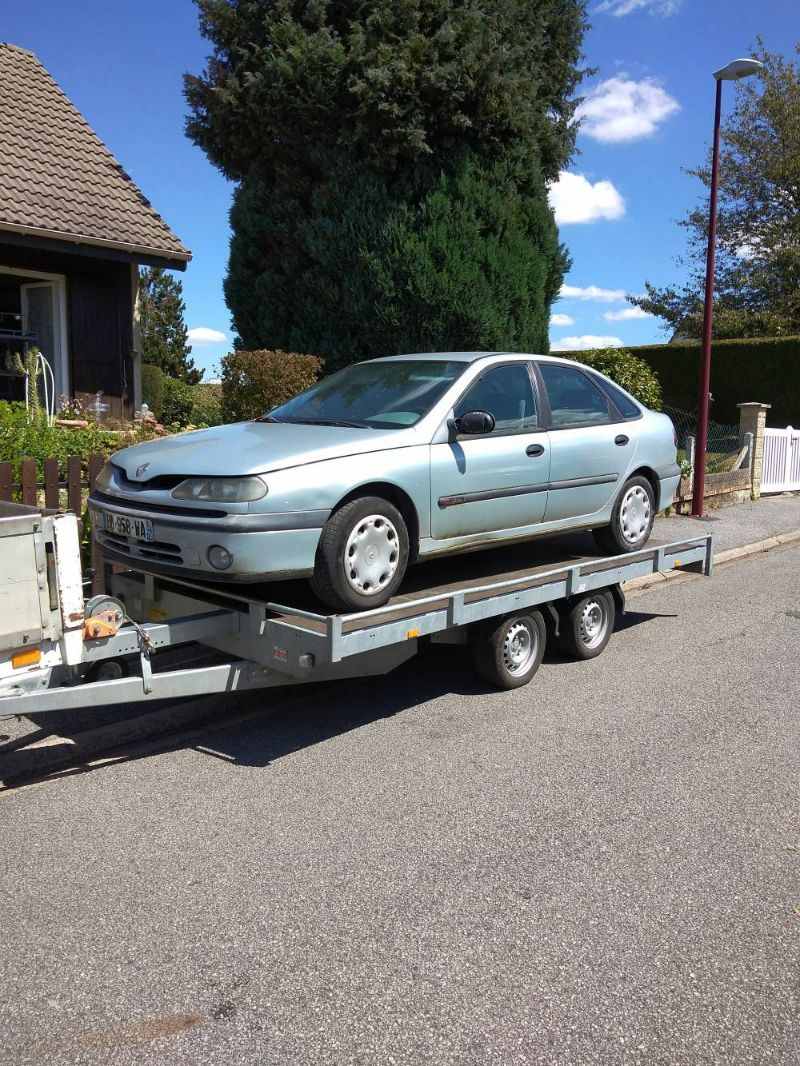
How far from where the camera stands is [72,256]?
12062 mm

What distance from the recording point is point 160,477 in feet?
15.8

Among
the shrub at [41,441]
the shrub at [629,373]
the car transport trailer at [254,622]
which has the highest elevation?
the shrub at [629,373]

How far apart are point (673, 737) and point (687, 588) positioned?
444 cm

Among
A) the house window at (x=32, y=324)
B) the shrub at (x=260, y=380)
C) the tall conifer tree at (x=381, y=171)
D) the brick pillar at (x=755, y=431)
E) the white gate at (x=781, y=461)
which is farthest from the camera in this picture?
the white gate at (x=781, y=461)

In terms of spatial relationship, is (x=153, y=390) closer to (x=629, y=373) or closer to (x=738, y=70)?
(x=629, y=373)

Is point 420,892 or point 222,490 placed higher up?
point 222,490

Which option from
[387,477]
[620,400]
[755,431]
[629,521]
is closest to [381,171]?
[755,431]

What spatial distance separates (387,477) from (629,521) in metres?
2.63

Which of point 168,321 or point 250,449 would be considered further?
point 168,321

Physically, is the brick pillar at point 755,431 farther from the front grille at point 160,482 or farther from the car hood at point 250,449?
the front grille at point 160,482

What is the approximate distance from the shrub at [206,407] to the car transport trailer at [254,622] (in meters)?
6.98

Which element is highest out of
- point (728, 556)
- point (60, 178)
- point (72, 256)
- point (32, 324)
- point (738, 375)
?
point (60, 178)

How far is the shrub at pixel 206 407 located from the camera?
13.1 meters

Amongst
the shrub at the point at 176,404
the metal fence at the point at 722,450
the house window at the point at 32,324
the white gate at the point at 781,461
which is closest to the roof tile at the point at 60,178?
the house window at the point at 32,324
